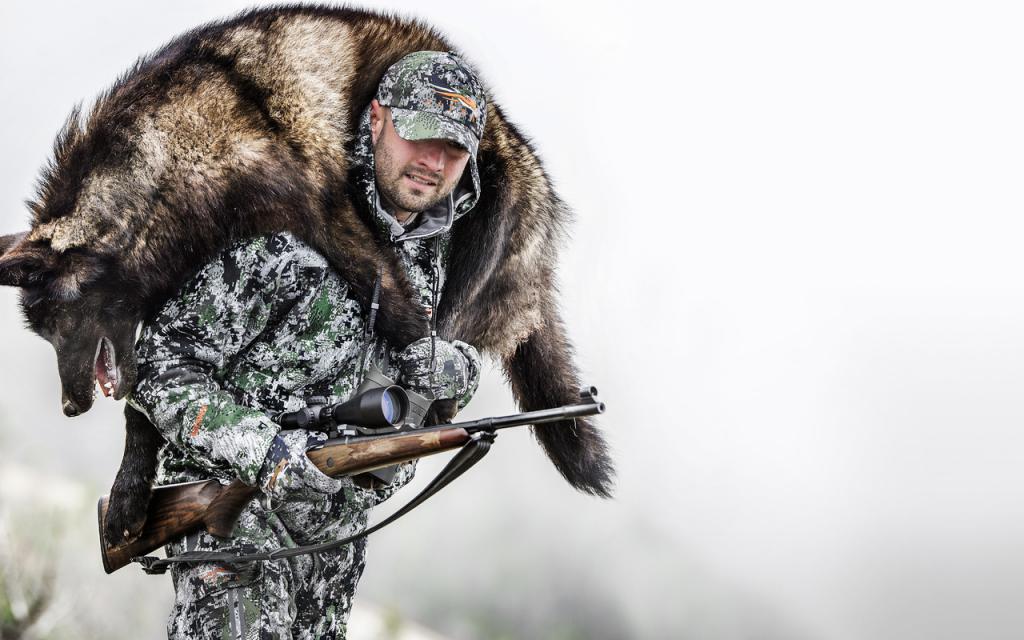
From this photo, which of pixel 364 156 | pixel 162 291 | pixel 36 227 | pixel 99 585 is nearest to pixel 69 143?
pixel 36 227

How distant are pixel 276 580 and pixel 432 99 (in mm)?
1136

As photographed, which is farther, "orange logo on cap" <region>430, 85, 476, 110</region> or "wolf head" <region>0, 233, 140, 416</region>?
"orange logo on cap" <region>430, 85, 476, 110</region>

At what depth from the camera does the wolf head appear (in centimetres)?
206

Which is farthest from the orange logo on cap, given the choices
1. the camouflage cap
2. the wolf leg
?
the wolf leg

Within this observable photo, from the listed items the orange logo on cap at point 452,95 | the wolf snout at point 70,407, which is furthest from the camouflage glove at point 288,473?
the orange logo on cap at point 452,95

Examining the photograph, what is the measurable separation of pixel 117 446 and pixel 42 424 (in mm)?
532

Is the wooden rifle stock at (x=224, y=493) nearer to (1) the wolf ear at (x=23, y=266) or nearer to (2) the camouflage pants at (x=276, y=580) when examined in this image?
(2) the camouflage pants at (x=276, y=580)

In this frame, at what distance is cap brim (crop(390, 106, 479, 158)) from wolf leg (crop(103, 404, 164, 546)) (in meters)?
0.88

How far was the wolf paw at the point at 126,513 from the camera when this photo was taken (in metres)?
2.28

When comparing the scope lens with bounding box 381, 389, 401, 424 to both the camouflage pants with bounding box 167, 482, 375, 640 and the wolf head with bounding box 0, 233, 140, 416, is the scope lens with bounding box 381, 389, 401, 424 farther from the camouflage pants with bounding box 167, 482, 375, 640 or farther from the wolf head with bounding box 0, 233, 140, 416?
the wolf head with bounding box 0, 233, 140, 416

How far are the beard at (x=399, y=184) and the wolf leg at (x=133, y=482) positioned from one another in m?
0.76

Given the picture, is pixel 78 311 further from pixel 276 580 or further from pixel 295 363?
pixel 276 580

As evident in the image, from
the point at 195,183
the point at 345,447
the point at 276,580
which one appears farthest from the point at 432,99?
the point at 276,580

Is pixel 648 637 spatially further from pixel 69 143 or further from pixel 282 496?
pixel 69 143
